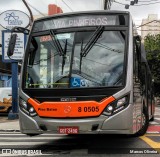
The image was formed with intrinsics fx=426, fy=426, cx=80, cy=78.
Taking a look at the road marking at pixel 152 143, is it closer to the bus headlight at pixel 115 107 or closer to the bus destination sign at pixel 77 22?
the bus headlight at pixel 115 107

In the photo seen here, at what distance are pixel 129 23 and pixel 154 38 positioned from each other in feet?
168

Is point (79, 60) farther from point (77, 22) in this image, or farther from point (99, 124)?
point (99, 124)

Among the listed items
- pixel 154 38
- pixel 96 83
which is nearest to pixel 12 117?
pixel 96 83

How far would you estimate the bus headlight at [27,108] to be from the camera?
8859 mm

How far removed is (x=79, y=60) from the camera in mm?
8891

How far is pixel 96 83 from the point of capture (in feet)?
28.4

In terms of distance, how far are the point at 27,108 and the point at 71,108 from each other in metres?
1.04

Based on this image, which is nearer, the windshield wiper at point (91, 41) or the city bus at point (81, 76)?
the city bus at point (81, 76)

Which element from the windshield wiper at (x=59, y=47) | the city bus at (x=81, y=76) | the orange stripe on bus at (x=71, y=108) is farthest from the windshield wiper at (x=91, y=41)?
the orange stripe on bus at (x=71, y=108)

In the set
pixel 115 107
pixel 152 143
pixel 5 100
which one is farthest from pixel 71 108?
pixel 5 100

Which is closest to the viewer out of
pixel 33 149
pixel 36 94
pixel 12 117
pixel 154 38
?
pixel 36 94

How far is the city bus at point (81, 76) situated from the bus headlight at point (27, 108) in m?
0.02

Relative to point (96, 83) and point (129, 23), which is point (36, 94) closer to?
point (96, 83)

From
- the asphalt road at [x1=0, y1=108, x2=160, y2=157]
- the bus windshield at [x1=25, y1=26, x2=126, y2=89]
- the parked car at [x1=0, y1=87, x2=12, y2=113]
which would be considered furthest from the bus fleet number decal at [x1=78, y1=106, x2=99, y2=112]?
the parked car at [x1=0, y1=87, x2=12, y2=113]
